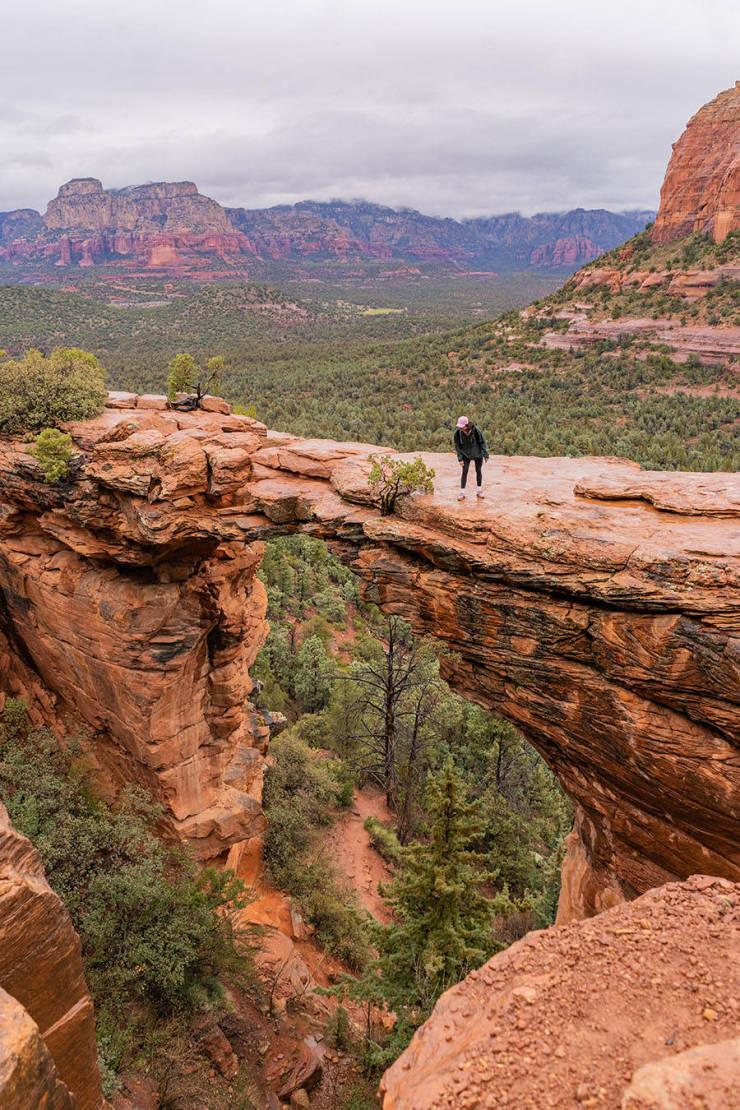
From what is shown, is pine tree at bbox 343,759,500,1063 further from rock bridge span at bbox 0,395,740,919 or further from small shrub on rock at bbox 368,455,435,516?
small shrub on rock at bbox 368,455,435,516

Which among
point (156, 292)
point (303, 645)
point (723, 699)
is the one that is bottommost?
point (303, 645)

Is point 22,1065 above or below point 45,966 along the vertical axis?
above

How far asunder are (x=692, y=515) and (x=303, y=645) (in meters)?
24.5

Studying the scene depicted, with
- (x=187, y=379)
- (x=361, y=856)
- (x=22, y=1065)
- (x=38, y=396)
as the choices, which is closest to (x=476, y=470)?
(x=22, y=1065)

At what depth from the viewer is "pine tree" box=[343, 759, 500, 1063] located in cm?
1041

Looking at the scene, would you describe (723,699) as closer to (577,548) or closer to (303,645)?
(577,548)

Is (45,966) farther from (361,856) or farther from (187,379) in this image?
(187,379)

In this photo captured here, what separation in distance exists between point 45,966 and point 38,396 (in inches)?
520

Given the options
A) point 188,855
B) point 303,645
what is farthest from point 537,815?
point 188,855

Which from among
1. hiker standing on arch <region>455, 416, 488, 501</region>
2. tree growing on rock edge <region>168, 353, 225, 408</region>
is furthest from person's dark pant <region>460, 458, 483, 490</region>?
tree growing on rock edge <region>168, 353, 225, 408</region>

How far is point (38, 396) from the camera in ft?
49.5

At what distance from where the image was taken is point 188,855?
1532 cm

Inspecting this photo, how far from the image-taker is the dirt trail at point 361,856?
19.5 metres

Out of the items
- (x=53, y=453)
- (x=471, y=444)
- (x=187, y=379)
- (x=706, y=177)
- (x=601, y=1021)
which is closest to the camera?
(x=601, y=1021)
